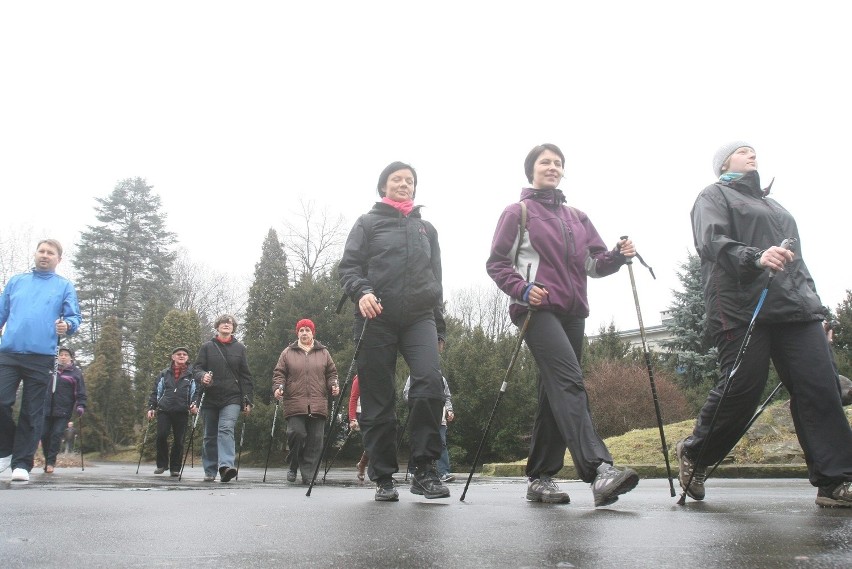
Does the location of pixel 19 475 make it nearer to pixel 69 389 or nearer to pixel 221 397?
pixel 221 397

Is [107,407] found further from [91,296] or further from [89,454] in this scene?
[91,296]

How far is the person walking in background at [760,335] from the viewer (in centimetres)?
444

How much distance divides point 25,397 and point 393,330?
3.97 m

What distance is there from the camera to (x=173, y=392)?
12695mm

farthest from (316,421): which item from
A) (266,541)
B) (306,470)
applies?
(266,541)

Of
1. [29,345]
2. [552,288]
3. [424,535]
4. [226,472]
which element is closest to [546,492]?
[552,288]

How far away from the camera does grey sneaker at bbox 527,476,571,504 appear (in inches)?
196

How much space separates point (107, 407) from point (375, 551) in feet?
135

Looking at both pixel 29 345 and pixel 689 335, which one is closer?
pixel 29 345

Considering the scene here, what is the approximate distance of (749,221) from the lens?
4.80 meters

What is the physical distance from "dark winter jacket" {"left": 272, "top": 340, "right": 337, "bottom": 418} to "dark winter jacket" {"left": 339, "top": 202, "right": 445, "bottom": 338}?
4948 mm

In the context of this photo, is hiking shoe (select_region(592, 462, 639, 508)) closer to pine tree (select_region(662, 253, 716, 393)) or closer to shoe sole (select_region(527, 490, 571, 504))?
shoe sole (select_region(527, 490, 571, 504))

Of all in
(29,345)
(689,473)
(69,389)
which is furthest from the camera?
(69,389)

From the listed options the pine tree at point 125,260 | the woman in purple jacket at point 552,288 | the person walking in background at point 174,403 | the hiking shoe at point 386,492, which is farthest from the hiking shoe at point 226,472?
the pine tree at point 125,260
